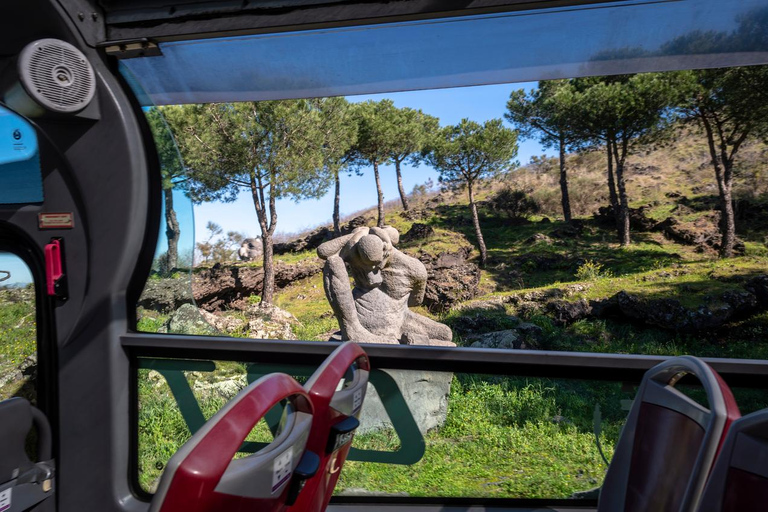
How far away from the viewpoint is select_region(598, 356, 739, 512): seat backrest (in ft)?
3.15

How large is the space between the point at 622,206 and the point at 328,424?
15572mm

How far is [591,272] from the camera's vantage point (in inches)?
529

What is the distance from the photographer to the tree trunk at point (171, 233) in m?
2.34

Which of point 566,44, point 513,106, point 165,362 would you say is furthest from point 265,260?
point 566,44

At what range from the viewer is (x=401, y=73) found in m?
2.12

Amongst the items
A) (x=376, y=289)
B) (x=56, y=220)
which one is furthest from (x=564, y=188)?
(x=56, y=220)

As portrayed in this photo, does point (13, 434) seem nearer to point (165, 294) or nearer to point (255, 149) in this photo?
point (165, 294)

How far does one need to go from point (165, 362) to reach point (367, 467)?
1064 mm

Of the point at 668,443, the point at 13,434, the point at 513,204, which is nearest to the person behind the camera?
the point at 668,443

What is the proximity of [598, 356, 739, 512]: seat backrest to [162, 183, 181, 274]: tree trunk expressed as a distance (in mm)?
2085

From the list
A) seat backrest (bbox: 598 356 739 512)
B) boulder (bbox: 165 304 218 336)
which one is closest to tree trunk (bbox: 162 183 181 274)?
boulder (bbox: 165 304 218 336)

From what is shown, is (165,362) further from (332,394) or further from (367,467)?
(332,394)

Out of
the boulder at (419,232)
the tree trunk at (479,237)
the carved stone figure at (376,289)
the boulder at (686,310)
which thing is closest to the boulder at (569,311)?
the boulder at (686,310)

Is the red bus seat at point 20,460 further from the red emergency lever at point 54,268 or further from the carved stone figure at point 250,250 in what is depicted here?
the carved stone figure at point 250,250
